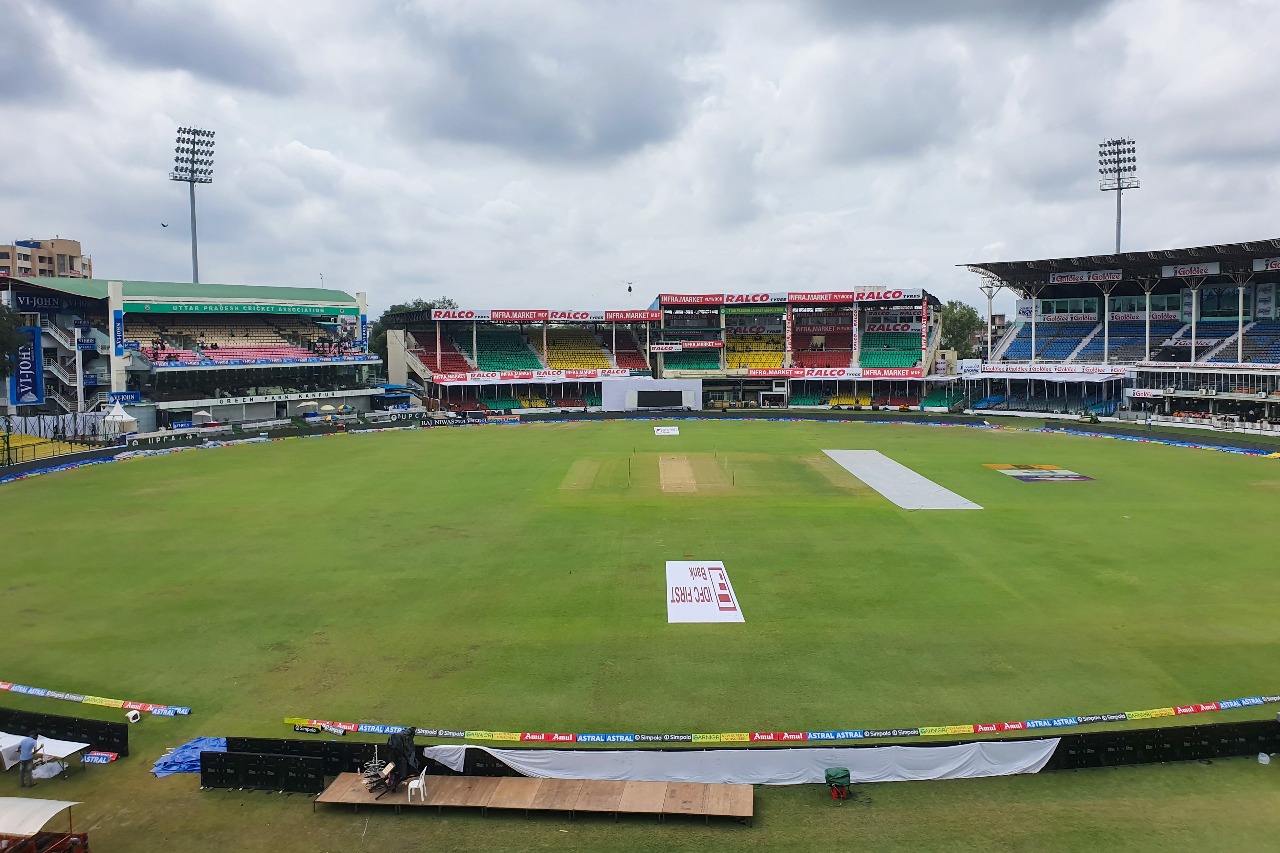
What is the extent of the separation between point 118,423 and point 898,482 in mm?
47989

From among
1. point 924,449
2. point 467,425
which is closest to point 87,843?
point 924,449

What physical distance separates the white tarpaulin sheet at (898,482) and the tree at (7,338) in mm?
48960

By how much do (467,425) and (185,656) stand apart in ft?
170

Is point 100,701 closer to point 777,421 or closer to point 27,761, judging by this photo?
point 27,761

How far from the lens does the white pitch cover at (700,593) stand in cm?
1989

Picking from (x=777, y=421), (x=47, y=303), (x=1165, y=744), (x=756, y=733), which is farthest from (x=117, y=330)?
(x=1165, y=744)

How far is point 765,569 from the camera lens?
2373 centimetres

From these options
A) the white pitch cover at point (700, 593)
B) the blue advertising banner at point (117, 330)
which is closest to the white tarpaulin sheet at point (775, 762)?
the white pitch cover at point (700, 593)

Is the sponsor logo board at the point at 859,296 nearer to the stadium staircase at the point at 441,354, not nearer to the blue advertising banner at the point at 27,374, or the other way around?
the stadium staircase at the point at 441,354

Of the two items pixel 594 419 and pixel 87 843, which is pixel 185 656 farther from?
pixel 594 419

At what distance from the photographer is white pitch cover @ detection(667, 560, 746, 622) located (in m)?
19.9

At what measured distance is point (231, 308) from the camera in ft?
220

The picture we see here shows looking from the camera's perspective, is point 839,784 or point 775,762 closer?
point 839,784

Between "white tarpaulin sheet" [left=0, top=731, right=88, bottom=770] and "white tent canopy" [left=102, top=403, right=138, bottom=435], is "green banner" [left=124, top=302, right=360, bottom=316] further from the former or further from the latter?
"white tarpaulin sheet" [left=0, top=731, right=88, bottom=770]
